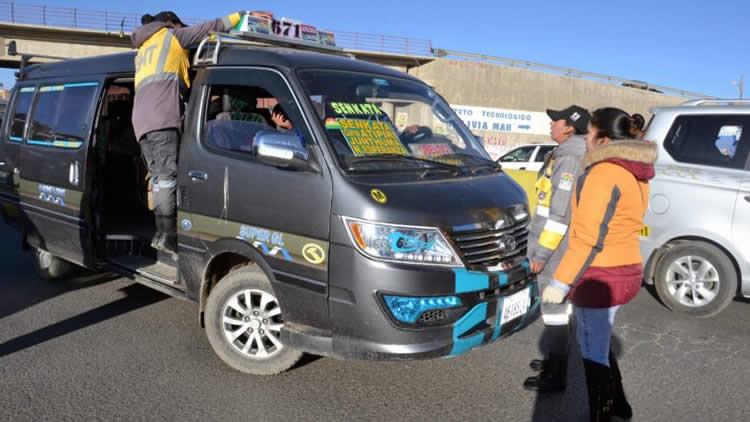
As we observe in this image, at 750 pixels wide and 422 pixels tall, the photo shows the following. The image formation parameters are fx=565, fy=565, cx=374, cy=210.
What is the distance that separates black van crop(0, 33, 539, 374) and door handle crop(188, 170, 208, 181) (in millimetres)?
14

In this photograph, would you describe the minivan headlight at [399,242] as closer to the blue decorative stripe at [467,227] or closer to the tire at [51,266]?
the blue decorative stripe at [467,227]

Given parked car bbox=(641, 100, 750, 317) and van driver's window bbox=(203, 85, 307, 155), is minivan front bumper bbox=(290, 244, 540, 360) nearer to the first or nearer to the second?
van driver's window bbox=(203, 85, 307, 155)

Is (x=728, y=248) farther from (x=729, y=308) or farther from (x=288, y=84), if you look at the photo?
(x=288, y=84)

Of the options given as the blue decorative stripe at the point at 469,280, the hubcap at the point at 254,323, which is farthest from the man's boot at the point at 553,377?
the hubcap at the point at 254,323

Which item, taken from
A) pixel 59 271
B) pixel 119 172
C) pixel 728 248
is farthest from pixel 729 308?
pixel 59 271

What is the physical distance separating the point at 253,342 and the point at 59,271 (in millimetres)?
3311

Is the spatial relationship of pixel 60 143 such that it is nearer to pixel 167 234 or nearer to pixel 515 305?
pixel 167 234

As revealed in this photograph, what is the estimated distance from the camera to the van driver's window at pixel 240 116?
12.7 feet

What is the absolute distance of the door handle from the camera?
12.8ft

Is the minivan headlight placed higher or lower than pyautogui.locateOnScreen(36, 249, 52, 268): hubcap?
higher

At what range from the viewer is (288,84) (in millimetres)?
3705

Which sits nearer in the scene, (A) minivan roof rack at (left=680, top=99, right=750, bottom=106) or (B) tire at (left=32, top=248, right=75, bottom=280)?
(A) minivan roof rack at (left=680, top=99, right=750, bottom=106)

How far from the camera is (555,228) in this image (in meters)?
3.53

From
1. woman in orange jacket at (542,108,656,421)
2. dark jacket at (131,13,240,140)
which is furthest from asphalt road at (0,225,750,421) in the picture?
dark jacket at (131,13,240,140)
